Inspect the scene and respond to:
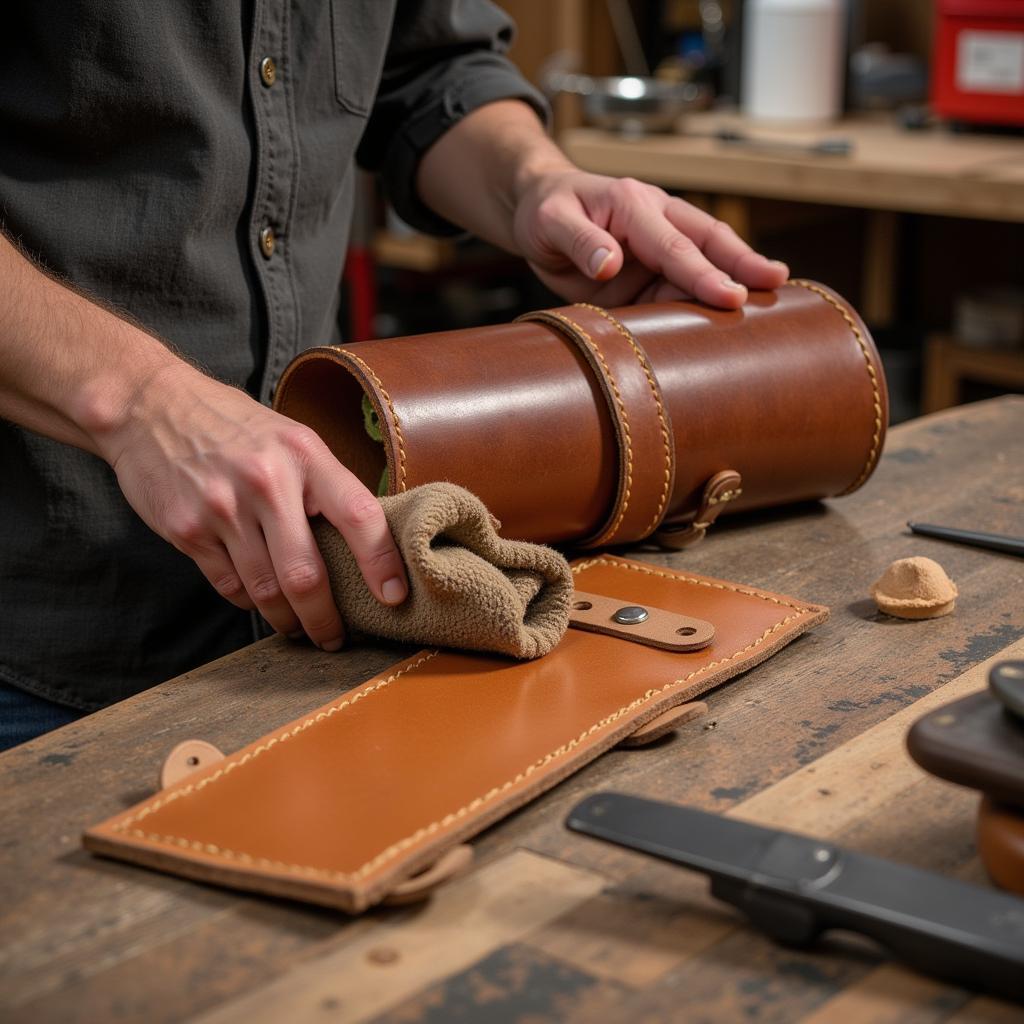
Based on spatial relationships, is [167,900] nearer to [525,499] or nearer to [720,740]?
[720,740]

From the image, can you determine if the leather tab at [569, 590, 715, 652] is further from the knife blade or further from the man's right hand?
the knife blade

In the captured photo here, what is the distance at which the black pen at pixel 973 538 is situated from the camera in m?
1.09

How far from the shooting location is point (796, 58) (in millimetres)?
2896

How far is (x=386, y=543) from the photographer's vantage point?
895 mm

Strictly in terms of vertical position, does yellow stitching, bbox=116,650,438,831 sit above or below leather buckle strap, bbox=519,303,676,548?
below

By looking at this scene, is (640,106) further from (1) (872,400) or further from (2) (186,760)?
(2) (186,760)

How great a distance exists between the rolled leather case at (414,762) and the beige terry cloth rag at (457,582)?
2 centimetres

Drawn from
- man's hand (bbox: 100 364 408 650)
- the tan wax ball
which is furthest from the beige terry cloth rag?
the tan wax ball

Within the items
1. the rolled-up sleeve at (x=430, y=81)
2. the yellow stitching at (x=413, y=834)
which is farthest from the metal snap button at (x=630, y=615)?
the rolled-up sleeve at (x=430, y=81)

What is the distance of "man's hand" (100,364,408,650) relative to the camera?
35.2 inches

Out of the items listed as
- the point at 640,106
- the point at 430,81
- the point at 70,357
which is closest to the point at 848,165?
the point at 640,106

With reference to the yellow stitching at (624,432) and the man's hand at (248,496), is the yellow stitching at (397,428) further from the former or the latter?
the yellow stitching at (624,432)

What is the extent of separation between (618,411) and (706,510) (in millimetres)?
126

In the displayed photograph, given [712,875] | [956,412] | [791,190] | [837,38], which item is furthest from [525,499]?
[837,38]
